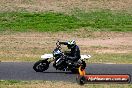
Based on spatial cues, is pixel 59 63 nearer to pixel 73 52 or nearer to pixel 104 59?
pixel 73 52

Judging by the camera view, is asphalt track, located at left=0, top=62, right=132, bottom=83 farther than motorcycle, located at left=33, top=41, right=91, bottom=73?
No

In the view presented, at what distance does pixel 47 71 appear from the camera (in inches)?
845

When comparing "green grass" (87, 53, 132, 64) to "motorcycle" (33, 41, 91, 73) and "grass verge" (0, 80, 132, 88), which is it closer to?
"motorcycle" (33, 41, 91, 73)

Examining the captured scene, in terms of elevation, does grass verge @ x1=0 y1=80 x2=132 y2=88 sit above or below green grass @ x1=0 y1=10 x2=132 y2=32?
above

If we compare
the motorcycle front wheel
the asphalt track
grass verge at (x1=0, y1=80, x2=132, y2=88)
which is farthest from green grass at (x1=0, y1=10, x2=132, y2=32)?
grass verge at (x1=0, y1=80, x2=132, y2=88)

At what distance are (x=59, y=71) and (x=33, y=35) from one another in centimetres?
1040

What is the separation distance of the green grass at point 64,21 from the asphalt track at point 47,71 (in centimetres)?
1042

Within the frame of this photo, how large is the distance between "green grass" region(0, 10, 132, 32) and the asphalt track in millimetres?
10421

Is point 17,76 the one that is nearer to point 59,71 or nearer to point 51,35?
point 59,71

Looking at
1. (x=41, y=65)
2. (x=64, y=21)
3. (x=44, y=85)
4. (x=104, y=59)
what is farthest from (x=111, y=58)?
(x=64, y=21)

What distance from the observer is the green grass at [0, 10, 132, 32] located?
3372cm

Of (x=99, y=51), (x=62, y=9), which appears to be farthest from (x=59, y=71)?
(x=62, y=9)

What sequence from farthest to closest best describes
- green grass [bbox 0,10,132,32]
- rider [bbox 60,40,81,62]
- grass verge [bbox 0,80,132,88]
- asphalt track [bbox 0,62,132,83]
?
green grass [bbox 0,10,132,32] < rider [bbox 60,40,81,62] < asphalt track [bbox 0,62,132,83] < grass verge [bbox 0,80,132,88]

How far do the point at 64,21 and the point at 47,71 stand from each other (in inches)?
573
